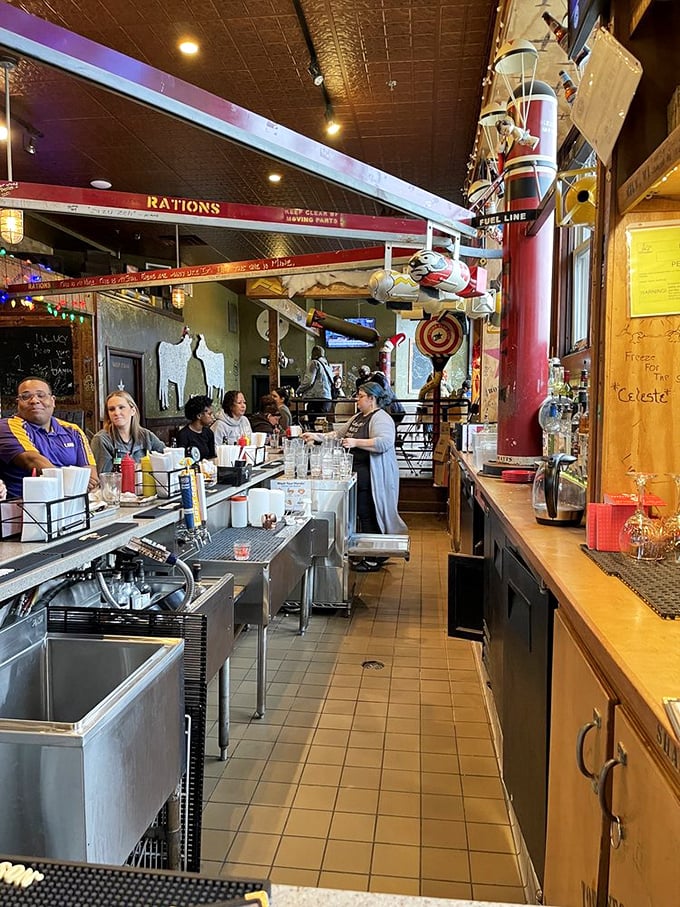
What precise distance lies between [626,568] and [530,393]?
203 cm

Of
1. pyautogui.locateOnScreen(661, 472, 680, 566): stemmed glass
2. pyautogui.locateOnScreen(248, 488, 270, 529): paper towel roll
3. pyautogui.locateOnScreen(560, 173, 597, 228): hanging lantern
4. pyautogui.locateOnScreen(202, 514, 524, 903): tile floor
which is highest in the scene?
pyautogui.locateOnScreen(560, 173, 597, 228): hanging lantern

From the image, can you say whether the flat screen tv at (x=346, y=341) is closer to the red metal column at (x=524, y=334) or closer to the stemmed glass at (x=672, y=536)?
the red metal column at (x=524, y=334)

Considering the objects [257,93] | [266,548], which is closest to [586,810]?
[266,548]

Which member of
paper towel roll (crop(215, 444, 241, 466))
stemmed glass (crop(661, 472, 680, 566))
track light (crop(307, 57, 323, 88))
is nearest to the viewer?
stemmed glass (crop(661, 472, 680, 566))

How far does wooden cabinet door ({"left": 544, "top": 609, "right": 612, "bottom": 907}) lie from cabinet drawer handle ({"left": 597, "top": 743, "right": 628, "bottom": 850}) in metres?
0.04

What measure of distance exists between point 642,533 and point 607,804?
82 cm

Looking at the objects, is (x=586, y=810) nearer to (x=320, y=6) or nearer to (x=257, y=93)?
(x=320, y=6)

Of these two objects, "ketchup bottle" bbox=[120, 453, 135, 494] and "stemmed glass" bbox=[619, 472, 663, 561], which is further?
"ketchup bottle" bbox=[120, 453, 135, 494]

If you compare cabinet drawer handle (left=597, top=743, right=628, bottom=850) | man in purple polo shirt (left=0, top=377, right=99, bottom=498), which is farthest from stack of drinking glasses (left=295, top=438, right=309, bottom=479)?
cabinet drawer handle (left=597, top=743, right=628, bottom=850)

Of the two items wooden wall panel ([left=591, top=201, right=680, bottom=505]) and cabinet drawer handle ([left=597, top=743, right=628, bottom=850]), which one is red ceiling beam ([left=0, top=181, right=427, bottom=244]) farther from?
cabinet drawer handle ([left=597, top=743, right=628, bottom=850])

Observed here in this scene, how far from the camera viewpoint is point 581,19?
2.02 m

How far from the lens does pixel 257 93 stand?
5539 mm

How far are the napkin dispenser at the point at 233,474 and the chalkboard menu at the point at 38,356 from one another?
6.52m

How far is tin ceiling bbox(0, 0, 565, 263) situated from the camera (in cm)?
440
